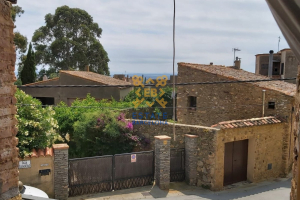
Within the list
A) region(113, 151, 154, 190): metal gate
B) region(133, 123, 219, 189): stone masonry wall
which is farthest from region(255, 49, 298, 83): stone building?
region(113, 151, 154, 190): metal gate

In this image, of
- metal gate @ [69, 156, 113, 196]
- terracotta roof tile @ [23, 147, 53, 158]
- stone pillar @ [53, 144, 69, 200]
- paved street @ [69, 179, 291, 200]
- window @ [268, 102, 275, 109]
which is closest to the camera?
terracotta roof tile @ [23, 147, 53, 158]

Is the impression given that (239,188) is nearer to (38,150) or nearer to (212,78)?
(212,78)

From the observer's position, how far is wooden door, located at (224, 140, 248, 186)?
10797 mm

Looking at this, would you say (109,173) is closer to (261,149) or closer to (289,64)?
(261,149)

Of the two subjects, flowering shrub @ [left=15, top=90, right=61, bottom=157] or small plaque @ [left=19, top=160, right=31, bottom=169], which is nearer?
small plaque @ [left=19, top=160, right=31, bottom=169]

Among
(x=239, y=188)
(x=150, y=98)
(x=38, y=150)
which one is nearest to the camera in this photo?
(x=38, y=150)

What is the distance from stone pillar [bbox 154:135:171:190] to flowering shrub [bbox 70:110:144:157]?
1.92m

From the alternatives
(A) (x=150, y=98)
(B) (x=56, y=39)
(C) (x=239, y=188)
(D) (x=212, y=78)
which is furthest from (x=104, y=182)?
(B) (x=56, y=39)

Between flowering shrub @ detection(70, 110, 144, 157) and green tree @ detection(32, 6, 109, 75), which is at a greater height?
green tree @ detection(32, 6, 109, 75)

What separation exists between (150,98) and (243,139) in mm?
11389

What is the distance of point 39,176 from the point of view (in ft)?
27.1

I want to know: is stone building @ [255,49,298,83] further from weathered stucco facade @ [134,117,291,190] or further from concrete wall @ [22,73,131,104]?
concrete wall @ [22,73,131,104]

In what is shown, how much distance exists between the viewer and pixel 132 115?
52.7 feet

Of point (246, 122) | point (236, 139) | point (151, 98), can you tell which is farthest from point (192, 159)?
point (151, 98)
